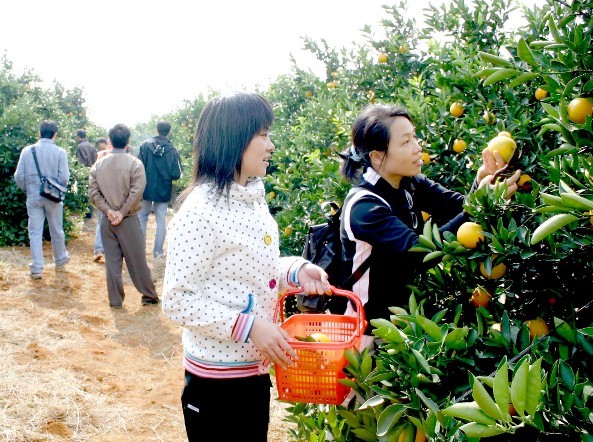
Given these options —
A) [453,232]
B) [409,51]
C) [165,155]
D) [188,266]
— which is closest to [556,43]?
[453,232]

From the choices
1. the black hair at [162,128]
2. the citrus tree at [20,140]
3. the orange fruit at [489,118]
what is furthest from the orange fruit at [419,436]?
the citrus tree at [20,140]

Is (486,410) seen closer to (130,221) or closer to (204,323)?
(204,323)

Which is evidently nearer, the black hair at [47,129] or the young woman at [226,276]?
the young woman at [226,276]

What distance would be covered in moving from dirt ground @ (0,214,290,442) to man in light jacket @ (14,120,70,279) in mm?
481

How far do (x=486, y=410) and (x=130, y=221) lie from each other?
17.9ft

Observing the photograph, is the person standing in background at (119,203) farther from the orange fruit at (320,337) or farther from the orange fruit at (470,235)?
the orange fruit at (470,235)

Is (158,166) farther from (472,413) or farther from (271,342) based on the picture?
(472,413)

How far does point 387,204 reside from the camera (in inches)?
85.0

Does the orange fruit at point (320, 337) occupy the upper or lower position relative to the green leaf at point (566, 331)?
lower

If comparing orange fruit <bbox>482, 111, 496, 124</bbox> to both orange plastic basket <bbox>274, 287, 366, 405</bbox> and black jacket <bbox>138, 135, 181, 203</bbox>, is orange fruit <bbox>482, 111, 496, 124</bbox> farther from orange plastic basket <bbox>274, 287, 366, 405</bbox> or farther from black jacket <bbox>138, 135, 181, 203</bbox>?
black jacket <bbox>138, 135, 181, 203</bbox>

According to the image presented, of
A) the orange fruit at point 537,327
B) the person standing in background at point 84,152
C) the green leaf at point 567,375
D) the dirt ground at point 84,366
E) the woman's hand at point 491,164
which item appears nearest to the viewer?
the green leaf at point 567,375

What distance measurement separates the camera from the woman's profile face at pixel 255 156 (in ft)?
6.29

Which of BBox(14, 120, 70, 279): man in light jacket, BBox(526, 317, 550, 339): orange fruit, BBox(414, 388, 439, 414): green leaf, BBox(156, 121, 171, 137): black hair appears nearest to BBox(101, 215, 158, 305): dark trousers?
BBox(14, 120, 70, 279): man in light jacket

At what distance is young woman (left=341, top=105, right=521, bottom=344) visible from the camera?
204 cm
